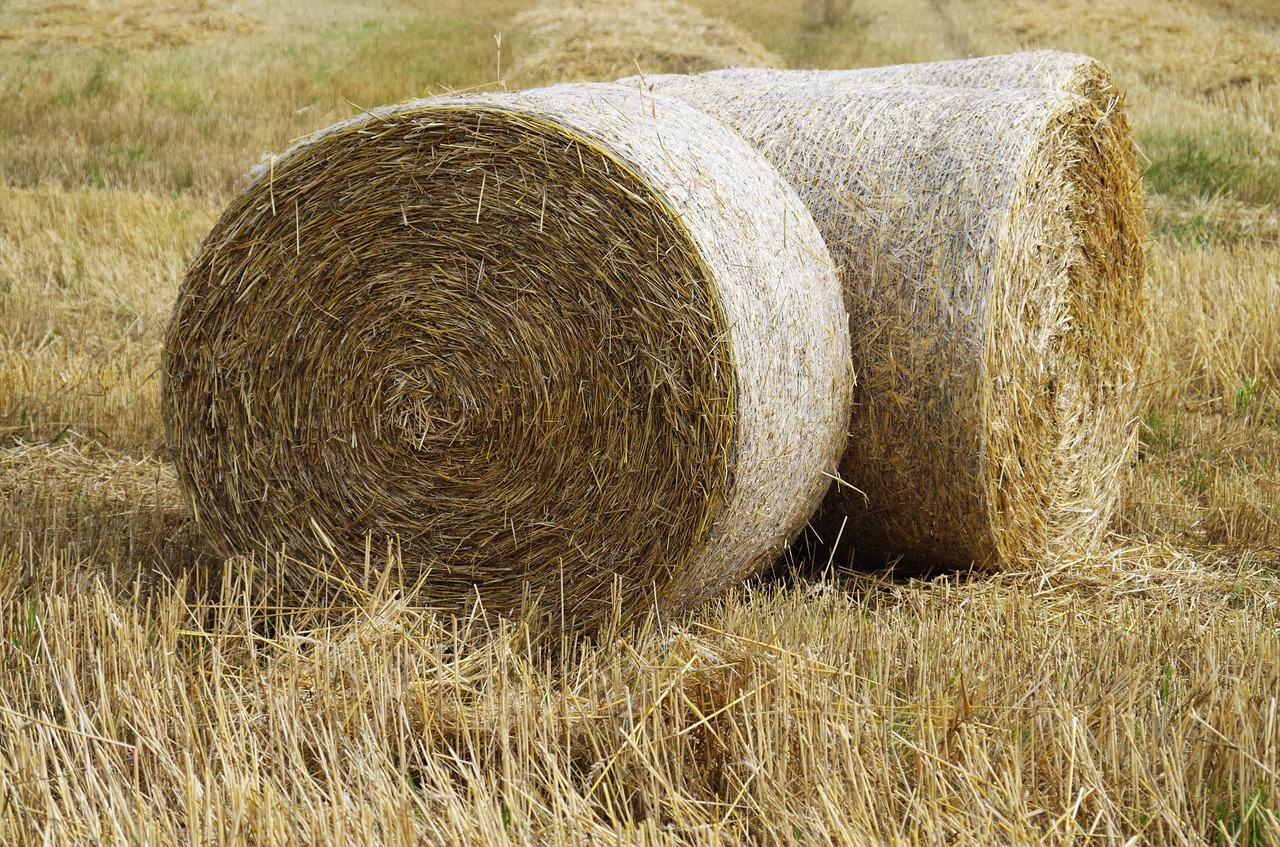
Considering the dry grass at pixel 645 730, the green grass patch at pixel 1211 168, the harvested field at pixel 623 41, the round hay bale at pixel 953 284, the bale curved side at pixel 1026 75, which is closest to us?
the dry grass at pixel 645 730

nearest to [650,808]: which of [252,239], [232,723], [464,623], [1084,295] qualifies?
[232,723]

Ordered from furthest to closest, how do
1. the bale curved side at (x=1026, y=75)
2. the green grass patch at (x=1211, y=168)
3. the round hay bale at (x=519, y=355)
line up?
the green grass patch at (x=1211, y=168)
the bale curved side at (x=1026, y=75)
the round hay bale at (x=519, y=355)

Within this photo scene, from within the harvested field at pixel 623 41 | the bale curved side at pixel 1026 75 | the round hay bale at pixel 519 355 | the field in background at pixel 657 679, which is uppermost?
the harvested field at pixel 623 41

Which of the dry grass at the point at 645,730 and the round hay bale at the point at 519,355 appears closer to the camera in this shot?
the dry grass at the point at 645,730

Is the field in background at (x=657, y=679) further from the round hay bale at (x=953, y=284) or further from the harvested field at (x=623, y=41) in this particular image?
the harvested field at (x=623, y=41)

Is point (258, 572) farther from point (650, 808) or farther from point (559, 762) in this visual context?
point (650, 808)

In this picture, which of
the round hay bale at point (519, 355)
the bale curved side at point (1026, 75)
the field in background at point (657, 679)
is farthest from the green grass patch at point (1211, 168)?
the round hay bale at point (519, 355)

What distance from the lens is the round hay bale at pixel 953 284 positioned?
382 cm

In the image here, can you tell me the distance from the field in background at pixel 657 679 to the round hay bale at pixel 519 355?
0.25 meters

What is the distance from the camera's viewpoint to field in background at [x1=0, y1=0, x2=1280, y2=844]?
Answer: 238cm

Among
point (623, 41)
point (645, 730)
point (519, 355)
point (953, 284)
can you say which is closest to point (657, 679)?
point (645, 730)

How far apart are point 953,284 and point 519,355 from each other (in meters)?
1.36

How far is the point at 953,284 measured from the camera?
12.5ft

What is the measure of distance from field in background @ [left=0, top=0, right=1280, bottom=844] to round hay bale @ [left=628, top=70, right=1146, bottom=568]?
0.28m
